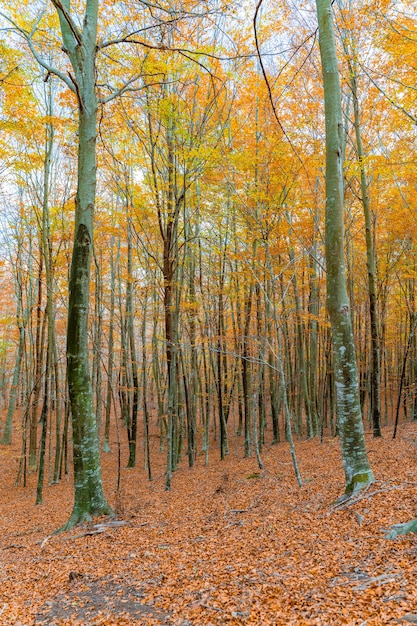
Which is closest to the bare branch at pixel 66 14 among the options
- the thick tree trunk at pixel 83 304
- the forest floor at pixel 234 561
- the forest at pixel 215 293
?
the forest at pixel 215 293

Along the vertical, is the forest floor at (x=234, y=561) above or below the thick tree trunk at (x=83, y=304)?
below

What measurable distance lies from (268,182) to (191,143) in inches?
84.6

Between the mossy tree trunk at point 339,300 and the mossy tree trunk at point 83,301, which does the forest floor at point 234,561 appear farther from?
the mossy tree trunk at point 83,301

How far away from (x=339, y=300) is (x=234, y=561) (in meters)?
3.19

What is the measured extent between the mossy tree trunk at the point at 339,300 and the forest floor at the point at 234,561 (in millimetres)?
430

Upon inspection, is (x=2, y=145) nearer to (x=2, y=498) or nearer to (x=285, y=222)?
(x=285, y=222)

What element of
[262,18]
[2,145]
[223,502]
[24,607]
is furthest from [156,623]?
[262,18]

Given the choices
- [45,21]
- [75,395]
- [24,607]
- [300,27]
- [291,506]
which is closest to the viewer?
[24,607]

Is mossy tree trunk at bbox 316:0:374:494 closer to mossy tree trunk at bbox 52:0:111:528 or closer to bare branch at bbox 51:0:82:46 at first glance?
bare branch at bbox 51:0:82:46

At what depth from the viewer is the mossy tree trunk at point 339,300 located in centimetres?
468

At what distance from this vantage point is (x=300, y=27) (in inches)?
345

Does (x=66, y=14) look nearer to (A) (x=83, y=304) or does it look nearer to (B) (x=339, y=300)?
(A) (x=83, y=304)

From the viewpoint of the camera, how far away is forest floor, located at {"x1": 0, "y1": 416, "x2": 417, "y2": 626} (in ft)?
9.16

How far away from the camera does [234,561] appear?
386 centimetres
